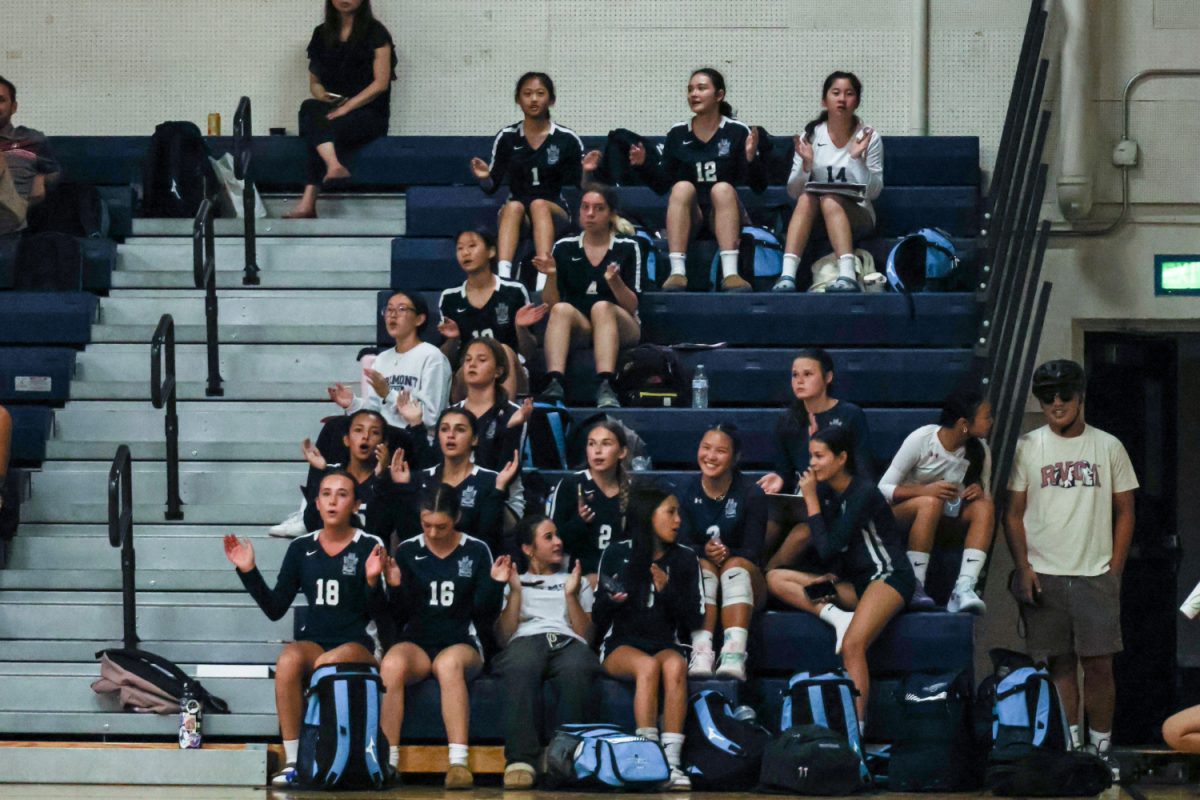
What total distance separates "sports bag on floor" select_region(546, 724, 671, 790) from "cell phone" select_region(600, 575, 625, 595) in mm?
657

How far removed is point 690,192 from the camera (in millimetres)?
10734

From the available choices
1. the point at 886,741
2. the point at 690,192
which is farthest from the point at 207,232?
the point at 886,741

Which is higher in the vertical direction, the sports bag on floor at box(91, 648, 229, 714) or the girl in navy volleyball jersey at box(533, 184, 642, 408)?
the girl in navy volleyball jersey at box(533, 184, 642, 408)

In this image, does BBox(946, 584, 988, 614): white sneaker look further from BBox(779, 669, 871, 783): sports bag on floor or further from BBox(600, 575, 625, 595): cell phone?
BBox(600, 575, 625, 595): cell phone

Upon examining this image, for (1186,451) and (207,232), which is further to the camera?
(1186,451)

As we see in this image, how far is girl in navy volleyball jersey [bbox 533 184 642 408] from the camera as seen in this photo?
10.0 meters

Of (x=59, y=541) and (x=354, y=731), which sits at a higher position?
(x=59, y=541)

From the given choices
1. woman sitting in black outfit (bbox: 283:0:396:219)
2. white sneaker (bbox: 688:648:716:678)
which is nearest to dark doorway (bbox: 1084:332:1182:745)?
white sneaker (bbox: 688:648:716:678)

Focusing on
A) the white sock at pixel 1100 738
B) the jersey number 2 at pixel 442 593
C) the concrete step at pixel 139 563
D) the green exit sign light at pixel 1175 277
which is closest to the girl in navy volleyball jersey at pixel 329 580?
the jersey number 2 at pixel 442 593

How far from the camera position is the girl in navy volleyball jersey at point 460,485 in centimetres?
902

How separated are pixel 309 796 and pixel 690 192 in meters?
4.09

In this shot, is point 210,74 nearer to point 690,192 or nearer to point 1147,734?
point 690,192

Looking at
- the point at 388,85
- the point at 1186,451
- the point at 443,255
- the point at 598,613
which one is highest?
the point at 388,85

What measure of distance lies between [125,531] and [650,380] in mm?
2646
